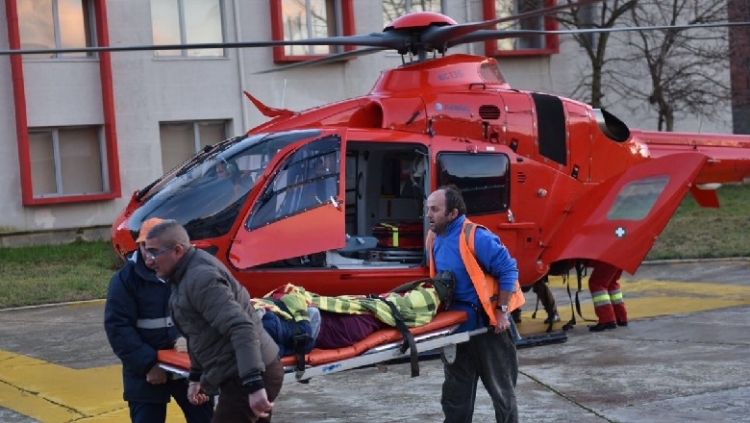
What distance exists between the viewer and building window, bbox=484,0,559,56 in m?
27.7

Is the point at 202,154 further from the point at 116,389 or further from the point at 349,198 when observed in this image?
the point at 116,389

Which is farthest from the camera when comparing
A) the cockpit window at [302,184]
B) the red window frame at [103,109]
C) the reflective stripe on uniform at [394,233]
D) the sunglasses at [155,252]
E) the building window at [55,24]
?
the building window at [55,24]

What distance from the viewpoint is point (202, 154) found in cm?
1067

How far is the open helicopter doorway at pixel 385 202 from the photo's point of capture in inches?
420

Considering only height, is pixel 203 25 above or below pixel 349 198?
Result: above

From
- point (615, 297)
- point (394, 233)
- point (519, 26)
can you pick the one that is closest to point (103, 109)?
point (519, 26)

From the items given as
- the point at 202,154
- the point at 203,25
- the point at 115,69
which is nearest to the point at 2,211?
the point at 115,69

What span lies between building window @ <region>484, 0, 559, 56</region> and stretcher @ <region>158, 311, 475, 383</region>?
820 inches

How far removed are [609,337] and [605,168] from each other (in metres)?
1.75

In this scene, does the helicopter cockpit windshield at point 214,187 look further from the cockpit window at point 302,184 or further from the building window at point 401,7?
the building window at point 401,7

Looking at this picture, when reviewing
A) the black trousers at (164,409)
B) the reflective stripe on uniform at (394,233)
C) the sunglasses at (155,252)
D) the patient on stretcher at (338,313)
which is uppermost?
the sunglasses at (155,252)

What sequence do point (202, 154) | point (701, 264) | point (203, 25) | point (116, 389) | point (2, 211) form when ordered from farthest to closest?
point (203, 25) → point (2, 211) → point (701, 264) → point (202, 154) → point (116, 389)

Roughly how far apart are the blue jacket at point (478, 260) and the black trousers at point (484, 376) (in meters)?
0.14

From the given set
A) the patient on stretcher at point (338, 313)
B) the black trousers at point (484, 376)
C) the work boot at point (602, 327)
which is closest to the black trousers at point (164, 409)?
the patient on stretcher at point (338, 313)
